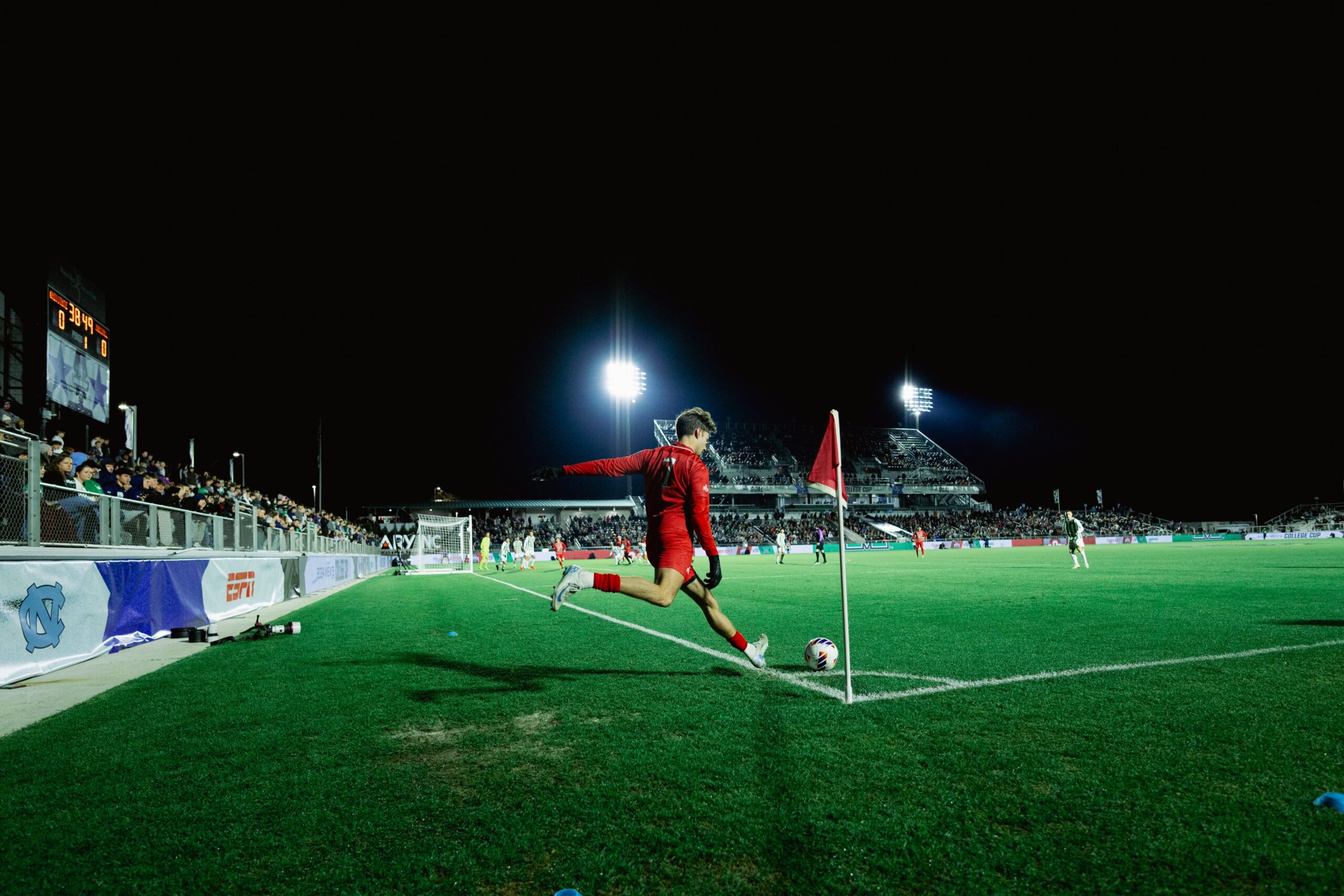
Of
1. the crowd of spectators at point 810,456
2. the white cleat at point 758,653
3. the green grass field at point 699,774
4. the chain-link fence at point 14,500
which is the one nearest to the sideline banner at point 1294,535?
the crowd of spectators at point 810,456

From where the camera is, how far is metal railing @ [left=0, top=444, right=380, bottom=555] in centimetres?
744

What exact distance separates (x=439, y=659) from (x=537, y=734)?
3.46 meters

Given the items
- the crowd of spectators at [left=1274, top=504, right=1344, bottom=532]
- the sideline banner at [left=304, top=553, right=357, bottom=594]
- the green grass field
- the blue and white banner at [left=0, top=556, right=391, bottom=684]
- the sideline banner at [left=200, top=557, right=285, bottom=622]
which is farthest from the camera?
the crowd of spectators at [left=1274, top=504, right=1344, bottom=532]

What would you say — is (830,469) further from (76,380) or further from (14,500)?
(76,380)

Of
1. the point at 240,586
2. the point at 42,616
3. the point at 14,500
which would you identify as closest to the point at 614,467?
the point at 42,616

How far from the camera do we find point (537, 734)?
4430 millimetres

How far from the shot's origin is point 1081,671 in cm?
578

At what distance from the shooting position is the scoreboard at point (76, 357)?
67.9ft

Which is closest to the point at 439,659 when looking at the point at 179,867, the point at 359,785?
the point at 359,785

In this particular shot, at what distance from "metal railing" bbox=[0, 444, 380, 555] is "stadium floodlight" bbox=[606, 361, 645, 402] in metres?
47.4

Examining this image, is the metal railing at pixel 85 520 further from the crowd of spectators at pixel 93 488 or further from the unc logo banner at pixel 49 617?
the unc logo banner at pixel 49 617

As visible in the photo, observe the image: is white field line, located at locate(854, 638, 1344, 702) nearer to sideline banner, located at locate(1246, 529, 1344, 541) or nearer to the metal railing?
the metal railing

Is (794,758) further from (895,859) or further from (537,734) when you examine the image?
(537,734)

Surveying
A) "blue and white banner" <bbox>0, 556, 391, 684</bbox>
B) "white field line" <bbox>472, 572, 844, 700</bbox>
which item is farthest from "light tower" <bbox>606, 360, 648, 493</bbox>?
"white field line" <bbox>472, 572, 844, 700</bbox>
